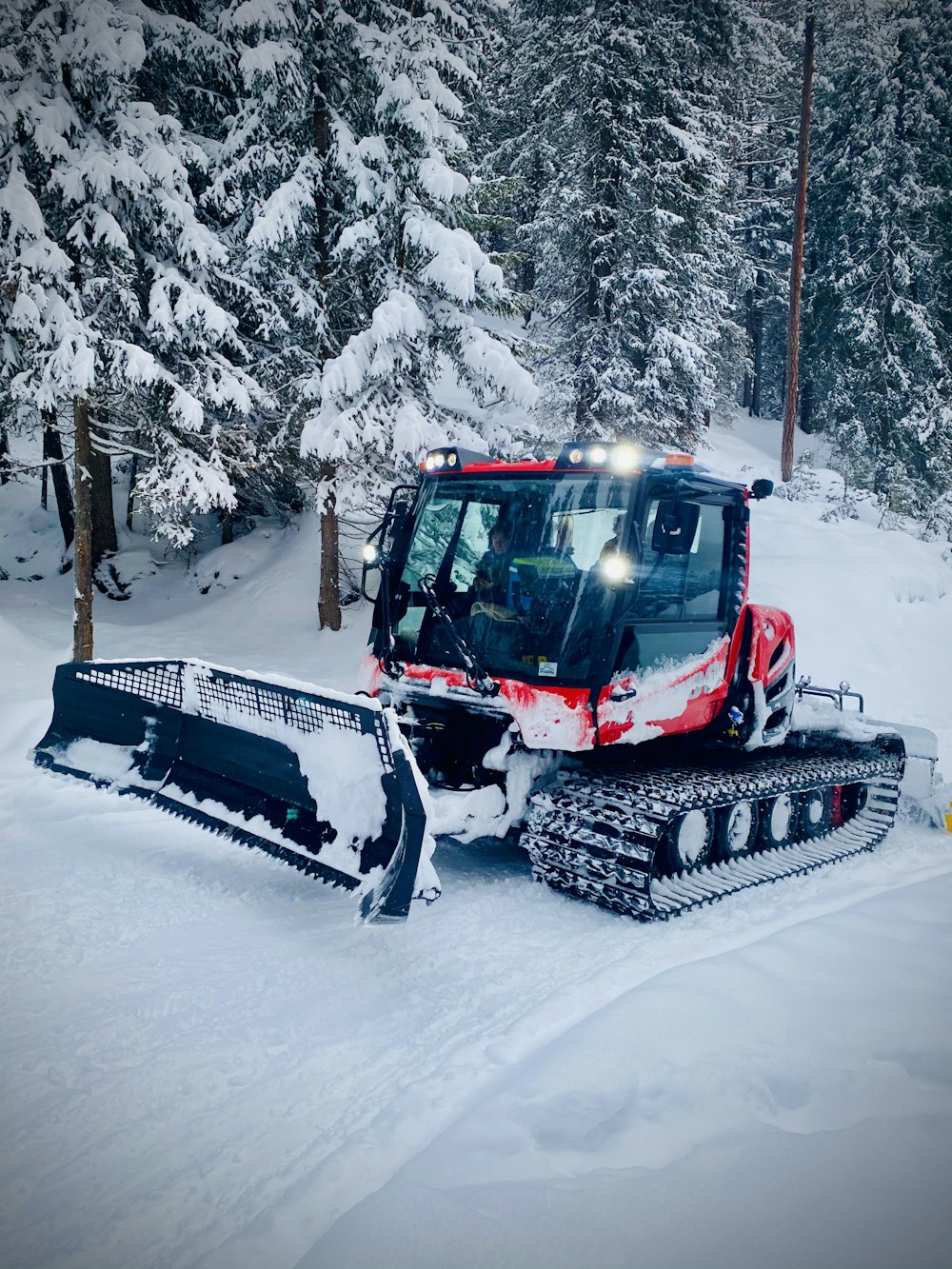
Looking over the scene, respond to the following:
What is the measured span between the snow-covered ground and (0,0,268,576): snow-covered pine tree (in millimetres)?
7153

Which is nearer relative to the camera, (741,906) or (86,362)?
(741,906)

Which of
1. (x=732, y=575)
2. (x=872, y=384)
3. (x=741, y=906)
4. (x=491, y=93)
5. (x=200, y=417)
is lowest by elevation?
(x=741, y=906)

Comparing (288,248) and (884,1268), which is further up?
(288,248)

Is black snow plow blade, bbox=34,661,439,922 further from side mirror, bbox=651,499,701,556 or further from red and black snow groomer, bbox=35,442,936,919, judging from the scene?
side mirror, bbox=651,499,701,556

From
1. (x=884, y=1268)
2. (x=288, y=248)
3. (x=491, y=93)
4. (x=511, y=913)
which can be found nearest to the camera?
(x=884, y=1268)

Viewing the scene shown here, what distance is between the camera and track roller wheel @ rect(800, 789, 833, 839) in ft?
19.6

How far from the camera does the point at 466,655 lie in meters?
4.92

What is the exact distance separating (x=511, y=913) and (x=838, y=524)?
13.3m

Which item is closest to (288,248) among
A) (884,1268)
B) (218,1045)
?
(218,1045)

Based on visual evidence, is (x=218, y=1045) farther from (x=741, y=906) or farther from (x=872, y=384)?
(x=872, y=384)

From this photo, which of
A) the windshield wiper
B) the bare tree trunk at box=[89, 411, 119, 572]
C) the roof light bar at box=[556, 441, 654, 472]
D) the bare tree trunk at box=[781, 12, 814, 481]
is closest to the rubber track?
the windshield wiper

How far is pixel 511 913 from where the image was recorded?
15.1 ft

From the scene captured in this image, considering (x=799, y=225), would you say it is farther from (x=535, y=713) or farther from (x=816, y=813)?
(x=535, y=713)

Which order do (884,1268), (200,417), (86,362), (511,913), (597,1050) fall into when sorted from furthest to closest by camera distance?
(200,417), (86,362), (511,913), (597,1050), (884,1268)
